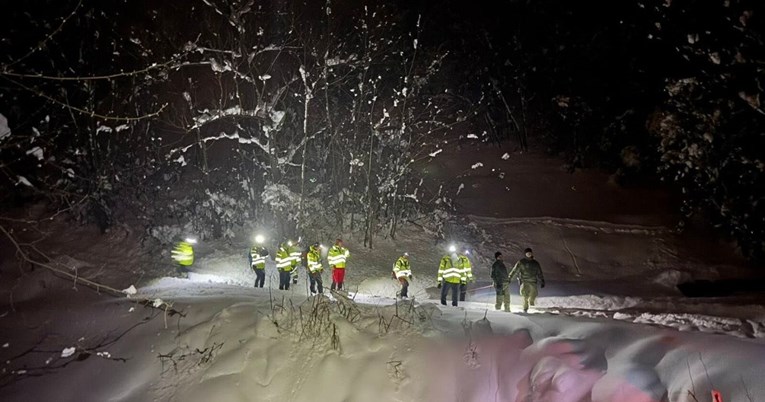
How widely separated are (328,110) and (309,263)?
1070 cm

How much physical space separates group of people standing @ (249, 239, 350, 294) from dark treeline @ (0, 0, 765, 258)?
5786 mm

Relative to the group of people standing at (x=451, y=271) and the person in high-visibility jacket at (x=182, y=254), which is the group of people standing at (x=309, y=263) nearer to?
the group of people standing at (x=451, y=271)

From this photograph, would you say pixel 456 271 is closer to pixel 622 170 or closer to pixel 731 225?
pixel 731 225

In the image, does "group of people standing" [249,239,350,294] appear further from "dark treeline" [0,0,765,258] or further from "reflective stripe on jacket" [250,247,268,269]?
"dark treeline" [0,0,765,258]

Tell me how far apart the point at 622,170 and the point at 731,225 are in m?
11.6

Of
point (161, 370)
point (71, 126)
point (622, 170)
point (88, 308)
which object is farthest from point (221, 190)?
point (622, 170)

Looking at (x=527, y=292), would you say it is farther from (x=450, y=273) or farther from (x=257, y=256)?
(x=257, y=256)

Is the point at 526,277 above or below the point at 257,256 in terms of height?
above

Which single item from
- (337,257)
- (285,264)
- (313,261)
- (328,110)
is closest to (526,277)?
(337,257)

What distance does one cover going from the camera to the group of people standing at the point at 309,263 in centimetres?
1484

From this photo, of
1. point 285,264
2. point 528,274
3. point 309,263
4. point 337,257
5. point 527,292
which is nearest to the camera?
point 528,274

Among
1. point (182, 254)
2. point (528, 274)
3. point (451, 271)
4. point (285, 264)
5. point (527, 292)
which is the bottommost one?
point (527, 292)

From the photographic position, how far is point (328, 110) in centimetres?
2373

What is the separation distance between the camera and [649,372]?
6359mm
